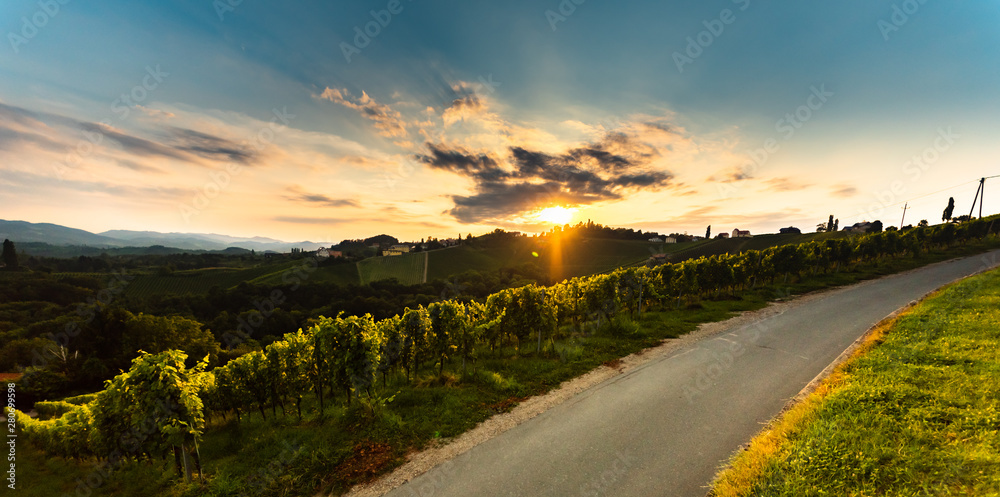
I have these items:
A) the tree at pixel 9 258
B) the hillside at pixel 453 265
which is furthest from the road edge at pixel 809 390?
the tree at pixel 9 258

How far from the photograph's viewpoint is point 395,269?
408ft

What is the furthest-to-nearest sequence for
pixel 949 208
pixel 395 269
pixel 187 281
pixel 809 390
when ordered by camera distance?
pixel 395 269
pixel 187 281
pixel 949 208
pixel 809 390

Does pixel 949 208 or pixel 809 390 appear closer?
pixel 809 390

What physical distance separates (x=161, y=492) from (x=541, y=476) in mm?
10926

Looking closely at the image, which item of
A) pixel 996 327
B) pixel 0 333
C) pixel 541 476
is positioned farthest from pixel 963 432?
pixel 0 333

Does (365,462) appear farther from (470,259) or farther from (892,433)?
(470,259)

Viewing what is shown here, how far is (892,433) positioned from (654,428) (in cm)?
539

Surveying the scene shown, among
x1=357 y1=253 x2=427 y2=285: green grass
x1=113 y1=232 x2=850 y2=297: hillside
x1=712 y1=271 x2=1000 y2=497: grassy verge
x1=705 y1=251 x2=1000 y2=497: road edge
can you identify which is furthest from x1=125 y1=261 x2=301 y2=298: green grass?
x1=712 y1=271 x2=1000 y2=497: grassy verge

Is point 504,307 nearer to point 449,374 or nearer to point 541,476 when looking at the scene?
point 449,374

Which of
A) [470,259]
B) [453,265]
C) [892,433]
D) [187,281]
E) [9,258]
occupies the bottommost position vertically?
[187,281]

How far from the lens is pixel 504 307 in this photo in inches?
782

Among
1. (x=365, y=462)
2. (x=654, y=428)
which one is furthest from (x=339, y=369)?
(x=654, y=428)

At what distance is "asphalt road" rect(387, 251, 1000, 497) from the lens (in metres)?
8.39

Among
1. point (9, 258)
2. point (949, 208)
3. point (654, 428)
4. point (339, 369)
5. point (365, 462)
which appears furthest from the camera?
point (9, 258)
